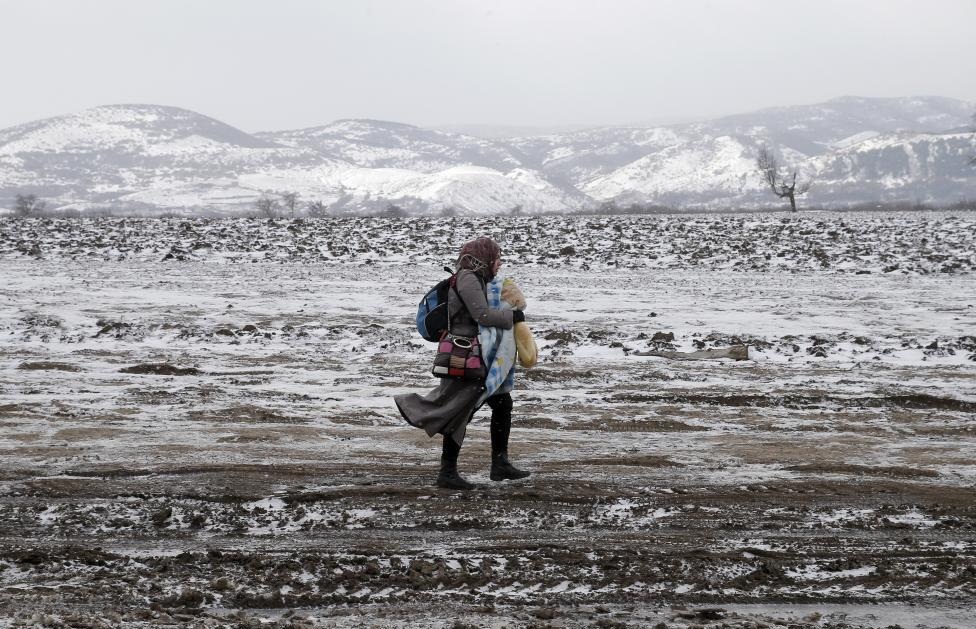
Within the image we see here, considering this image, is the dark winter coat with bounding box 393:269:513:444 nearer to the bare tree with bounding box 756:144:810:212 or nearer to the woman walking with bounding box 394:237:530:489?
the woman walking with bounding box 394:237:530:489

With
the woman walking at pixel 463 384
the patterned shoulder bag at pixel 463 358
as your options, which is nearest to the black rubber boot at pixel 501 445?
the woman walking at pixel 463 384

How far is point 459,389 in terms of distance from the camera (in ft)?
18.7

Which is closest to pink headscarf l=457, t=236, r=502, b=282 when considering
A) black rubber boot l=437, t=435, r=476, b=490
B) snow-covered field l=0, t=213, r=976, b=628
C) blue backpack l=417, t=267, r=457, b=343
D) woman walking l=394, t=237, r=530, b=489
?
woman walking l=394, t=237, r=530, b=489

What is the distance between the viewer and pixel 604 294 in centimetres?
1931

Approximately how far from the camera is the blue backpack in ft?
18.7

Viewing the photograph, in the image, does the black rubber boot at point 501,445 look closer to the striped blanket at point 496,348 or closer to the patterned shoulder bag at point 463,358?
the striped blanket at point 496,348

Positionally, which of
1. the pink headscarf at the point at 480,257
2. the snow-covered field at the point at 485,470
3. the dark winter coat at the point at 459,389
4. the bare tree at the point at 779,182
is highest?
the bare tree at the point at 779,182

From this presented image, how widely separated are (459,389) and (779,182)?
5958 cm

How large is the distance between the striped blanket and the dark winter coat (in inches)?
2.0

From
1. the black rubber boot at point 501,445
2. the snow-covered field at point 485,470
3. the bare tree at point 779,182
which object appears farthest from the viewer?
the bare tree at point 779,182

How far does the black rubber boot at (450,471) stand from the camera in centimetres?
571

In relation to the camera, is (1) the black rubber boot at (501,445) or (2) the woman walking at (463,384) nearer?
(2) the woman walking at (463,384)

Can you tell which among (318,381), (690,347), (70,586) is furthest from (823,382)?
(70,586)

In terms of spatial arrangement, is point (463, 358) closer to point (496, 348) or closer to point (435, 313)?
point (496, 348)
